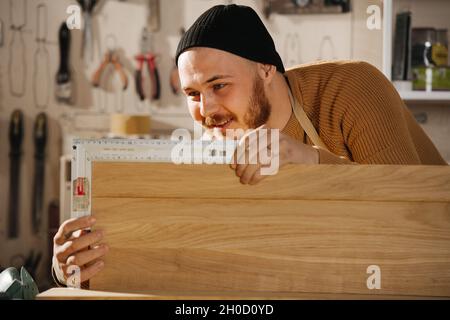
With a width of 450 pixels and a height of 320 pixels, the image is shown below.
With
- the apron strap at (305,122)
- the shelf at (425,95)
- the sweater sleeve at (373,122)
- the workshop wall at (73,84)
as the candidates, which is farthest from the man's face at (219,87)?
the workshop wall at (73,84)

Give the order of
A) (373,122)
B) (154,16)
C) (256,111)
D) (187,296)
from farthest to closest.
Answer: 1. (154,16)
2. (256,111)
3. (373,122)
4. (187,296)

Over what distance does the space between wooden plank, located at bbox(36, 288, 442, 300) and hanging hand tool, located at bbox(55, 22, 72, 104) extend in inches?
106

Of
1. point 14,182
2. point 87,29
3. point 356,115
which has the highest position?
point 87,29

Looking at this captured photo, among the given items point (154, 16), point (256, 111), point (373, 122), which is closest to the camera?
point (373, 122)

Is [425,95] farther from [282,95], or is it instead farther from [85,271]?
[85,271]

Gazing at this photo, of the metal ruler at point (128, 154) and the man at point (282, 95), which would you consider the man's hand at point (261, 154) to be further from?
the man at point (282, 95)

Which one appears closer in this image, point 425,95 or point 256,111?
point 256,111

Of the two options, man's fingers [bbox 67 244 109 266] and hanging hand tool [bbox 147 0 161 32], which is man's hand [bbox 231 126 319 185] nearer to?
man's fingers [bbox 67 244 109 266]

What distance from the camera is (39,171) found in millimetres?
3441

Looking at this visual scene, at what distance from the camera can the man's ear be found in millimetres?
→ 1569

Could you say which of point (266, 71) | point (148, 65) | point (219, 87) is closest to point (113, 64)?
point (148, 65)

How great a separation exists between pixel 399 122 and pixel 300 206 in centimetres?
61

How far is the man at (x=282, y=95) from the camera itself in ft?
4.64

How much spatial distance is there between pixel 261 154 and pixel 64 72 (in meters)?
2.72
